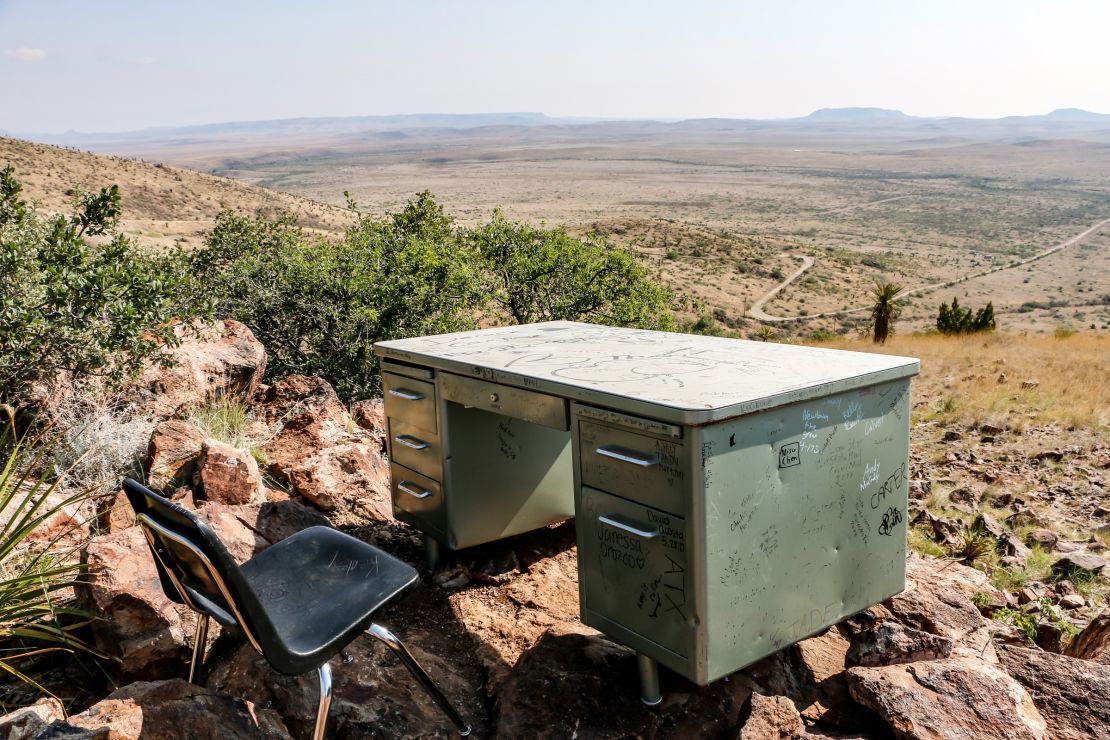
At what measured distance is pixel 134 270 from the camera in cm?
572

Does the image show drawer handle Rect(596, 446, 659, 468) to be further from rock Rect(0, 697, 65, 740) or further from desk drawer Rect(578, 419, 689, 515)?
rock Rect(0, 697, 65, 740)

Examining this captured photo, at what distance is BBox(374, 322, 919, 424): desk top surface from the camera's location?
111 inches

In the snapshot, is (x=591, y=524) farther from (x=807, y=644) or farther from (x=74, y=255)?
(x=74, y=255)

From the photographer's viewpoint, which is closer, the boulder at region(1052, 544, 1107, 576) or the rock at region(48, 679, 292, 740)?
the rock at region(48, 679, 292, 740)

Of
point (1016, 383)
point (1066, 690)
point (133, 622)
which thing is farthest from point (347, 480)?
point (1016, 383)

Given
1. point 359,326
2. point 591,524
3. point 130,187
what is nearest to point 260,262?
point 359,326

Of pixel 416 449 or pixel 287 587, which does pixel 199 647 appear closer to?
pixel 287 587

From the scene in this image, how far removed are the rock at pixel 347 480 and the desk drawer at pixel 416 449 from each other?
686 millimetres

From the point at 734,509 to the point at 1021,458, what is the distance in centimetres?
728

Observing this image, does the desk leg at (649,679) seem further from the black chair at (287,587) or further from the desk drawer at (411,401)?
the desk drawer at (411,401)

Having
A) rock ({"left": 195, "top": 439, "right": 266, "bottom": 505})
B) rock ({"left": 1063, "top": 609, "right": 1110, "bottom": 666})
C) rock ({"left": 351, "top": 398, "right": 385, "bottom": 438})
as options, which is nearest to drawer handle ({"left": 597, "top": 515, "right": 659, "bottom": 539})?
rock ({"left": 1063, "top": 609, "right": 1110, "bottom": 666})

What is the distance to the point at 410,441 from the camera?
14.1 ft

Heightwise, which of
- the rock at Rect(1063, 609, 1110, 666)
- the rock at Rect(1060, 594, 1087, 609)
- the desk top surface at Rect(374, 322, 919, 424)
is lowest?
the rock at Rect(1060, 594, 1087, 609)

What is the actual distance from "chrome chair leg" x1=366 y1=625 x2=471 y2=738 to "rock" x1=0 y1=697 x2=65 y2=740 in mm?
1018
